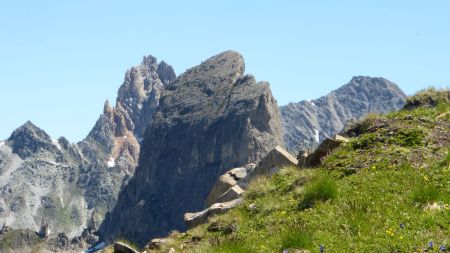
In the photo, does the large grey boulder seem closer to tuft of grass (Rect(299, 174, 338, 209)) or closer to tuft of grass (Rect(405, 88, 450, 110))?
tuft of grass (Rect(405, 88, 450, 110))

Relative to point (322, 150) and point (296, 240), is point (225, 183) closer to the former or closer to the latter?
point (322, 150)

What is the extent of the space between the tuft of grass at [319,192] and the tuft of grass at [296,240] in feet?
9.27

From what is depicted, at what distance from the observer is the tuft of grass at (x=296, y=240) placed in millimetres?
11328

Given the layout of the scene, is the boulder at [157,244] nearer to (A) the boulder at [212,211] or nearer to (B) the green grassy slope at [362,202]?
(B) the green grassy slope at [362,202]

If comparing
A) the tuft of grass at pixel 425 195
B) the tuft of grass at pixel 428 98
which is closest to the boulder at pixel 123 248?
the tuft of grass at pixel 425 195

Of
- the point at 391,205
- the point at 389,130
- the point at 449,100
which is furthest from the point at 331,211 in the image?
the point at 449,100

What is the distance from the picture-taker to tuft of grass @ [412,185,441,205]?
12662 millimetres

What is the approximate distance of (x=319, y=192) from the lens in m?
14.5

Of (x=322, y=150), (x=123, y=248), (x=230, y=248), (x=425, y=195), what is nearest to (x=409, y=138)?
(x=322, y=150)

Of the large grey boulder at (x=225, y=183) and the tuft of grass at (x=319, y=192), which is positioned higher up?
the large grey boulder at (x=225, y=183)

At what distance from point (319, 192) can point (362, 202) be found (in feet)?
4.90

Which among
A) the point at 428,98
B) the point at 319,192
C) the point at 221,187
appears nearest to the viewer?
the point at 319,192

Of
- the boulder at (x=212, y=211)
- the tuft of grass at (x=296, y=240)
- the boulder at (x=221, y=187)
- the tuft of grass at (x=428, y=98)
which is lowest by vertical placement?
the tuft of grass at (x=296, y=240)

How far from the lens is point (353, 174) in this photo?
16.0 m
